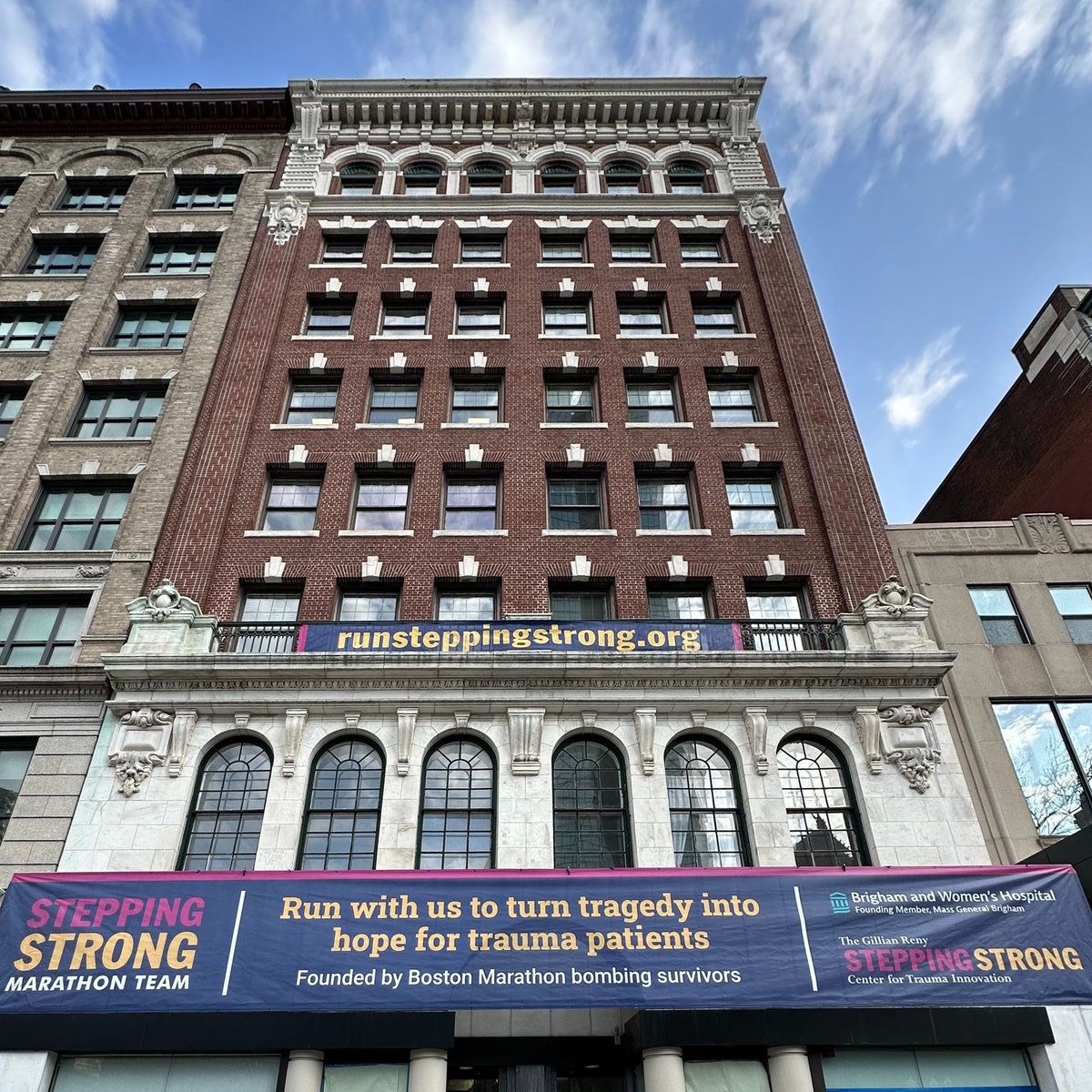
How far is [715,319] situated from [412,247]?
35.5ft

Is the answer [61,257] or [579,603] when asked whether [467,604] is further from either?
[61,257]

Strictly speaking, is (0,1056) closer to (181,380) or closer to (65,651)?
(65,651)

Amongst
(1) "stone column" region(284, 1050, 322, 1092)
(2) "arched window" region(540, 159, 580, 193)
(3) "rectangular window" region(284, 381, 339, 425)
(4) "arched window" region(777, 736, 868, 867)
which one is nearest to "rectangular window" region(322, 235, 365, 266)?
(3) "rectangular window" region(284, 381, 339, 425)

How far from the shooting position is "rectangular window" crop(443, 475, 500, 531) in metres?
22.4

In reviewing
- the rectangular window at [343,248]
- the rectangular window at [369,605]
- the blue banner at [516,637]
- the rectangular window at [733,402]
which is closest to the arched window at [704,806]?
the blue banner at [516,637]

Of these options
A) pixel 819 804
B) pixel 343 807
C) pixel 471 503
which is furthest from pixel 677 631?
pixel 343 807

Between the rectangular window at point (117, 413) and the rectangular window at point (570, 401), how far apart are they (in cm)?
1128

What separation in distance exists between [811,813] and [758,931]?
3.65m

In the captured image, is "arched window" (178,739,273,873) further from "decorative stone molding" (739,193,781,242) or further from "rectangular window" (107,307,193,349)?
"decorative stone molding" (739,193,781,242)

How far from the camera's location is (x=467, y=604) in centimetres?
2086

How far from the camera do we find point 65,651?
65.2 feet

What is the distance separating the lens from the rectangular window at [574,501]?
22.5 meters

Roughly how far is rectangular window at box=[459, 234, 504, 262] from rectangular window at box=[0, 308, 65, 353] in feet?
43.4

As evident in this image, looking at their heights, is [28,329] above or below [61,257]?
below
